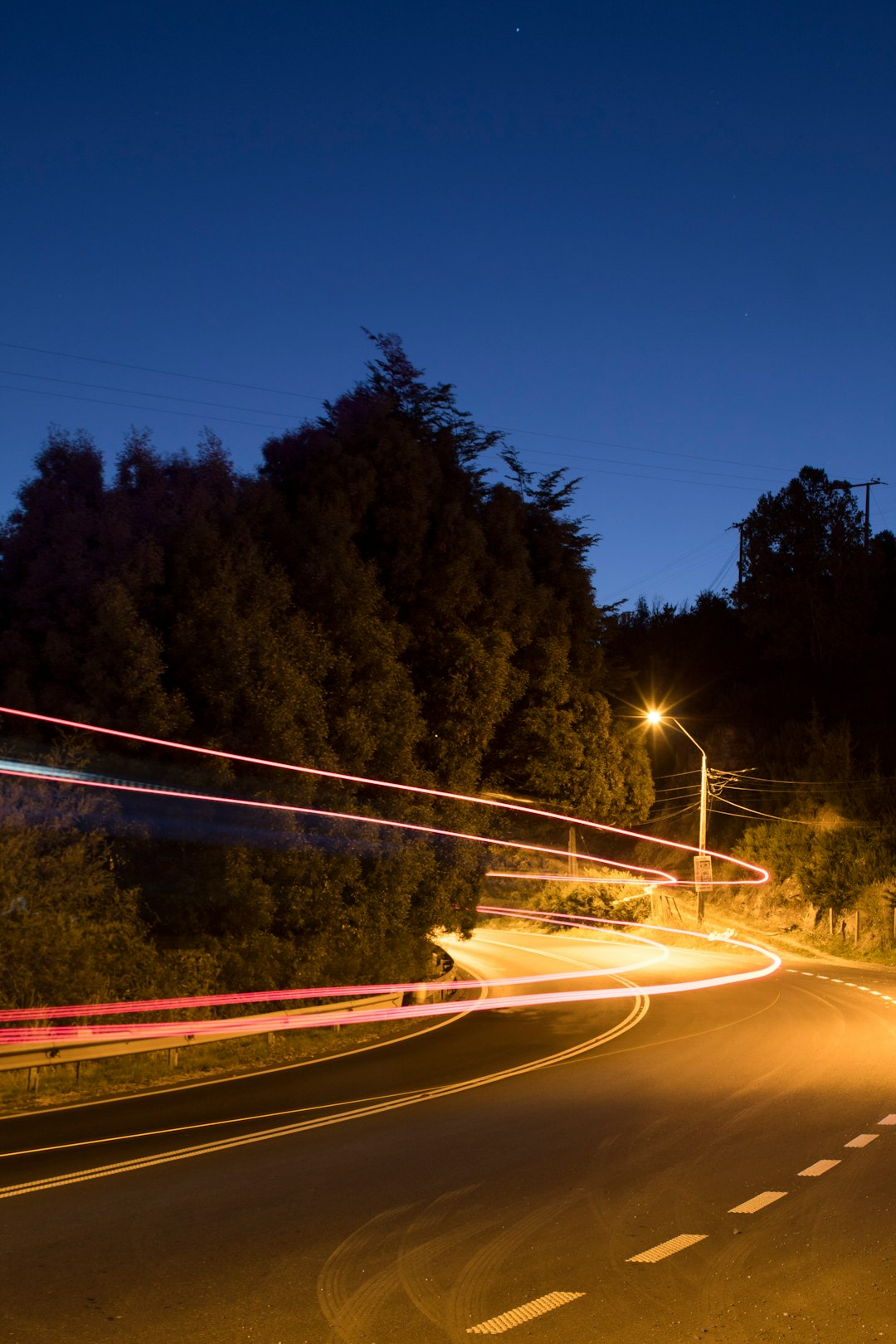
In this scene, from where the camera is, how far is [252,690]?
→ 19047 millimetres

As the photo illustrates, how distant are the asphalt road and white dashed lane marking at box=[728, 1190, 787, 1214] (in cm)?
5

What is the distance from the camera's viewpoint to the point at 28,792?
17312 millimetres

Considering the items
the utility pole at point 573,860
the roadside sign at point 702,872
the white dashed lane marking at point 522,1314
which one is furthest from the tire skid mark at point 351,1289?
the utility pole at point 573,860

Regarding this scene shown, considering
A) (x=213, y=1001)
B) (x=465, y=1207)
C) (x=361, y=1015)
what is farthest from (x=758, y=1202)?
(x=361, y=1015)

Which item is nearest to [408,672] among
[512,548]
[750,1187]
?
[512,548]

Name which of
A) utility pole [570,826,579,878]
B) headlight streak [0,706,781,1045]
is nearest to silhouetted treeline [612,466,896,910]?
utility pole [570,826,579,878]

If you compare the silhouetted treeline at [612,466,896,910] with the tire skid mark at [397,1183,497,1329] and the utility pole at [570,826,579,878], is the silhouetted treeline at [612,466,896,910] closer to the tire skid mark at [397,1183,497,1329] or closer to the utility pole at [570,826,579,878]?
the utility pole at [570,826,579,878]

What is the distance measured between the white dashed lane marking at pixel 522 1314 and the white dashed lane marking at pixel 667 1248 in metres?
0.76

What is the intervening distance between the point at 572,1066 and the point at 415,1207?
→ 8.28 metres

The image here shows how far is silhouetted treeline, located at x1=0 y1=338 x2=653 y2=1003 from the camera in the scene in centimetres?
1803

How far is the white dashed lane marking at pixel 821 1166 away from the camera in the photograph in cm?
952

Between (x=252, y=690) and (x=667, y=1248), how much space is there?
13.0m

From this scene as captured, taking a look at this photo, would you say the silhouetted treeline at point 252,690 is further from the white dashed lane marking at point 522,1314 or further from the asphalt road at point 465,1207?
the white dashed lane marking at point 522,1314

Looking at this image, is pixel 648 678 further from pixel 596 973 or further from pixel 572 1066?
pixel 572 1066
